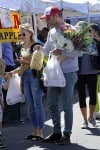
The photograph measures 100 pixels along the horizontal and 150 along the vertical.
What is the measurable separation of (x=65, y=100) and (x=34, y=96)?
488mm

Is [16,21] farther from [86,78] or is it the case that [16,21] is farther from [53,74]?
[53,74]

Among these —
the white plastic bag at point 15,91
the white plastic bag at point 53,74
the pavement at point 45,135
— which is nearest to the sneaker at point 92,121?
the pavement at point 45,135

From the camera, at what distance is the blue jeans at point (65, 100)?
6445mm

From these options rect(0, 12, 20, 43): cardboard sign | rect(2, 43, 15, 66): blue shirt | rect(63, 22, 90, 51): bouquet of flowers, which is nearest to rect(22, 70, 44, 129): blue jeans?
rect(63, 22, 90, 51): bouquet of flowers

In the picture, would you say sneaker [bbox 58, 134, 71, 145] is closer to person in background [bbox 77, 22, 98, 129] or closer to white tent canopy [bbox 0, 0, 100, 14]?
person in background [bbox 77, 22, 98, 129]

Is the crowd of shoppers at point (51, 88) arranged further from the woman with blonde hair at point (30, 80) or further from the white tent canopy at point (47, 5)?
the white tent canopy at point (47, 5)

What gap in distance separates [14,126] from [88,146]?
2.26m

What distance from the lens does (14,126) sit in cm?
837

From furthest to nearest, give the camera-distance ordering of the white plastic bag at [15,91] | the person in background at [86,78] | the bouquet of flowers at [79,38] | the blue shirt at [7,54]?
the blue shirt at [7,54] < the person in background at [86,78] < the white plastic bag at [15,91] < the bouquet of flowers at [79,38]

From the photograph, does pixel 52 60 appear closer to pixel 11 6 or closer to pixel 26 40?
pixel 26 40

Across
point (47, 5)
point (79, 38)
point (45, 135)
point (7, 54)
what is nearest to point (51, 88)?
point (79, 38)

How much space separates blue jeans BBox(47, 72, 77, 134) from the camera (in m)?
6.45

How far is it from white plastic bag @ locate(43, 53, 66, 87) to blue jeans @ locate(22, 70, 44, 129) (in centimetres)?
25

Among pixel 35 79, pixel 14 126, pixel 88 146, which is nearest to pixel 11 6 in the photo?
pixel 14 126
